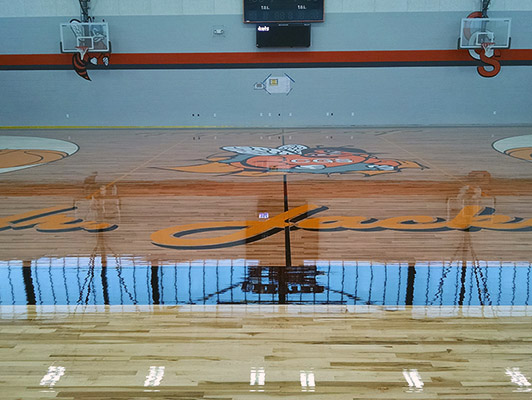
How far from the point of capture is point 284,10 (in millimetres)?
12531

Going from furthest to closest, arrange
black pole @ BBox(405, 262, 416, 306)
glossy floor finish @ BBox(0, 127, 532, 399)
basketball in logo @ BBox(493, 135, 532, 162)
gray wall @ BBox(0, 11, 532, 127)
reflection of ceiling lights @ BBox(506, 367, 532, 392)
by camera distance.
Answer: gray wall @ BBox(0, 11, 532, 127), basketball in logo @ BBox(493, 135, 532, 162), black pole @ BBox(405, 262, 416, 306), glossy floor finish @ BBox(0, 127, 532, 399), reflection of ceiling lights @ BBox(506, 367, 532, 392)

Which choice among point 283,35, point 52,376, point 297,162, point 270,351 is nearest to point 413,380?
point 270,351

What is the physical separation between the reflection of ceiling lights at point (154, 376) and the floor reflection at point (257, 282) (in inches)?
30.1

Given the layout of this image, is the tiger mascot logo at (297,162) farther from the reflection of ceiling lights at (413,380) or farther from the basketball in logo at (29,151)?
the reflection of ceiling lights at (413,380)

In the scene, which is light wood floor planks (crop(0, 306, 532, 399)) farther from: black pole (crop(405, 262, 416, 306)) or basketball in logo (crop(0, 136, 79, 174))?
basketball in logo (crop(0, 136, 79, 174))

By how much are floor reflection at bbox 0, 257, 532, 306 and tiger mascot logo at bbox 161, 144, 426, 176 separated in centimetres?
371

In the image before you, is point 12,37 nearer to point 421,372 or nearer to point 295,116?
point 295,116

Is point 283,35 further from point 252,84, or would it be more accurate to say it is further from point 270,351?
point 270,351

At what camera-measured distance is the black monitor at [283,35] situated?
1266 centimetres

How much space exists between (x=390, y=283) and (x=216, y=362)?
1433 millimetres

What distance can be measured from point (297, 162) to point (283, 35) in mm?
5688

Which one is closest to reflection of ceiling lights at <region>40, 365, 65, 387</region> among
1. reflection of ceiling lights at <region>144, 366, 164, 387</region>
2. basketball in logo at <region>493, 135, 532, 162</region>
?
reflection of ceiling lights at <region>144, 366, 164, 387</region>

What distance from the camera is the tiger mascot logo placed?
294 inches

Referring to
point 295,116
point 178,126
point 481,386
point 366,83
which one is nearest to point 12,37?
point 178,126
